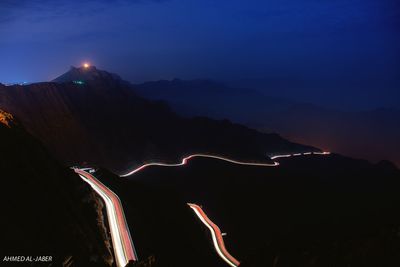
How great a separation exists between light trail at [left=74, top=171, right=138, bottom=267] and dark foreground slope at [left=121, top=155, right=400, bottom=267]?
340 centimetres

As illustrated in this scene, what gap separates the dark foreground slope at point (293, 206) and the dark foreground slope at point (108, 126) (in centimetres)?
828

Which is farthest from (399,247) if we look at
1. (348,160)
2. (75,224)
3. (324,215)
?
(348,160)

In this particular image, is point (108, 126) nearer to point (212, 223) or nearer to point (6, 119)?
point (212, 223)

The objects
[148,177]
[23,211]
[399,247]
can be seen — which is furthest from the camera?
[148,177]

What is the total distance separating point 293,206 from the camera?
181 ft

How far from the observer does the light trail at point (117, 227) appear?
74.0ft

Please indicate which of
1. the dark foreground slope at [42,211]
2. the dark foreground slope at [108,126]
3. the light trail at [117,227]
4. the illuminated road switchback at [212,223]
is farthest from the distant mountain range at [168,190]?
the illuminated road switchback at [212,223]

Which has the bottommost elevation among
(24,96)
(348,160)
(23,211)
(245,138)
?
(348,160)

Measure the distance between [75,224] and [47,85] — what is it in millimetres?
56256

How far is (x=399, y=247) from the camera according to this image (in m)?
16.1

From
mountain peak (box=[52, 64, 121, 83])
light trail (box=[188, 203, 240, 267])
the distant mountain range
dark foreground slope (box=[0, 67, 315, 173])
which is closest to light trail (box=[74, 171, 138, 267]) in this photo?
the distant mountain range

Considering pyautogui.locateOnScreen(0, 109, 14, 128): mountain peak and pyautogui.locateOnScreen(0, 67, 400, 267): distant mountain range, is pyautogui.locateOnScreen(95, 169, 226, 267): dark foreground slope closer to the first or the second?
pyautogui.locateOnScreen(0, 67, 400, 267): distant mountain range

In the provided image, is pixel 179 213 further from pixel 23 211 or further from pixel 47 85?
pixel 47 85

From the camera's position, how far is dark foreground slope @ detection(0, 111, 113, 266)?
50.8 feet
